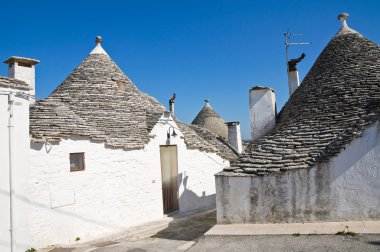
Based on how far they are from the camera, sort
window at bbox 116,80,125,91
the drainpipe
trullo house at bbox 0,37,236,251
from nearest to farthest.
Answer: the drainpipe, trullo house at bbox 0,37,236,251, window at bbox 116,80,125,91

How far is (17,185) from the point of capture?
715 centimetres

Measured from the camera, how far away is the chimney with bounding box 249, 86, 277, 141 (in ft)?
32.5

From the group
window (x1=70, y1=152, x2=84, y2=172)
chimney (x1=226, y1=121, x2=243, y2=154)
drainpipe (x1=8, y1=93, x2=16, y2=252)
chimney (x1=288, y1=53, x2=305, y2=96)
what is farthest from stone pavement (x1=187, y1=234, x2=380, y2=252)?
chimney (x1=226, y1=121, x2=243, y2=154)

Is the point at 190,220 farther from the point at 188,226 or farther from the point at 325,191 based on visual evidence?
the point at 325,191

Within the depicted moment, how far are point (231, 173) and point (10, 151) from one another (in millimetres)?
4946

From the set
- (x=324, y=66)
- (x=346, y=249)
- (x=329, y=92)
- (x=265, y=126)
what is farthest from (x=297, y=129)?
(x=346, y=249)

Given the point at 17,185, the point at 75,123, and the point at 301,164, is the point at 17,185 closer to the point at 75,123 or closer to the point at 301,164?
the point at 75,123

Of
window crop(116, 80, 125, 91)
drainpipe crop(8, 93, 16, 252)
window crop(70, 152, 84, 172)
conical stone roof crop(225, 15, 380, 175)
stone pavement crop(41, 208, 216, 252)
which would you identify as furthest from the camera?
window crop(116, 80, 125, 91)

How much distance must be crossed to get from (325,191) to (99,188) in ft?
20.9

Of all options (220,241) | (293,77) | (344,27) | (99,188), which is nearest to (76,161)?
(99,188)

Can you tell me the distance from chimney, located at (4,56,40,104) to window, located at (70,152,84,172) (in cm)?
270

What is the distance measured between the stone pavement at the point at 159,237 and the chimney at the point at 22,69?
5152 mm

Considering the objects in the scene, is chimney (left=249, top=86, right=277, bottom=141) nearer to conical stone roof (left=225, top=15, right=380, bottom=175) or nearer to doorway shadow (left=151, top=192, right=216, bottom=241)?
conical stone roof (left=225, top=15, right=380, bottom=175)

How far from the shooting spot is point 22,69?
33.1 ft
